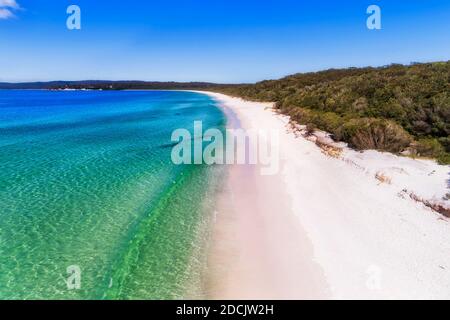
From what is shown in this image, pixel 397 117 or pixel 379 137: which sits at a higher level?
pixel 397 117

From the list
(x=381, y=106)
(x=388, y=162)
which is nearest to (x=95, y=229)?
(x=388, y=162)

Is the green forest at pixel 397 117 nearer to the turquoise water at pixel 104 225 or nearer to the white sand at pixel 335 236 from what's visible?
the white sand at pixel 335 236

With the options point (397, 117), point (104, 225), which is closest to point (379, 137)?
point (397, 117)

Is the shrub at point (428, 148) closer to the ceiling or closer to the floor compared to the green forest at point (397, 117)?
closer to the floor

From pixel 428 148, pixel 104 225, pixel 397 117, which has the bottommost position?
pixel 104 225

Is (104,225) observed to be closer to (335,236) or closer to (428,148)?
(335,236)

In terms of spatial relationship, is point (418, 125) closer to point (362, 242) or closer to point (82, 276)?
point (362, 242)

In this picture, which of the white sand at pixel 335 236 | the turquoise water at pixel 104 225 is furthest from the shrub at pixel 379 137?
the turquoise water at pixel 104 225

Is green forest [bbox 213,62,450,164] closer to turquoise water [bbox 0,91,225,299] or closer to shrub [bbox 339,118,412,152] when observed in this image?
shrub [bbox 339,118,412,152]

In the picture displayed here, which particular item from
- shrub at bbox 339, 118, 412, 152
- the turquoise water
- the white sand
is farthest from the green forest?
the turquoise water
